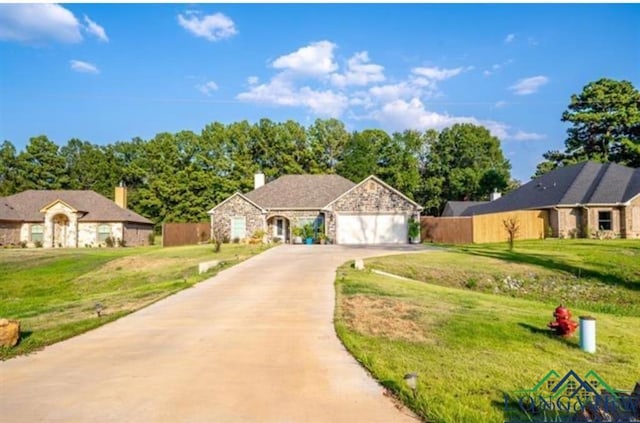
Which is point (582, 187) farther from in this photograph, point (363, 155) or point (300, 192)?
point (363, 155)

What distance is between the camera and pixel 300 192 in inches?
1409

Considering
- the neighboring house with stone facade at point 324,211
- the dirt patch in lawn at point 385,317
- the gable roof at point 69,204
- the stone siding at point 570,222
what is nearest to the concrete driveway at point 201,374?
the dirt patch in lawn at point 385,317

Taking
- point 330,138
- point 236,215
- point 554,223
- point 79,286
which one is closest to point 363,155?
point 330,138

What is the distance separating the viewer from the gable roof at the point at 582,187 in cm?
2867

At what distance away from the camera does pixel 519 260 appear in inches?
773

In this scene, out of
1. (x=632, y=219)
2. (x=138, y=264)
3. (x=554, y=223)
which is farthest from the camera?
(x=554, y=223)

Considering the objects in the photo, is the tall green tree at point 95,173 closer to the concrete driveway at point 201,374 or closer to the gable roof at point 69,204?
the gable roof at point 69,204

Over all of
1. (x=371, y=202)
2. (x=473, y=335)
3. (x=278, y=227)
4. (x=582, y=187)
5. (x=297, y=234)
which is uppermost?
(x=582, y=187)

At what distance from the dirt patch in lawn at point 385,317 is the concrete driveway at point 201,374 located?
0.56m

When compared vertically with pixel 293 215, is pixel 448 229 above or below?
below

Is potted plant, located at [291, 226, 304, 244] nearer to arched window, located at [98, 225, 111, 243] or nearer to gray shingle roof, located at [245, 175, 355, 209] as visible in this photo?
gray shingle roof, located at [245, 175, 355, 209]

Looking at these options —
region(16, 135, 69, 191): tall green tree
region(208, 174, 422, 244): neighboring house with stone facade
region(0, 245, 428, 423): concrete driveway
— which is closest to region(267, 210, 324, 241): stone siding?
region(208, 174, 422, 244): neighboring house with stone facade
